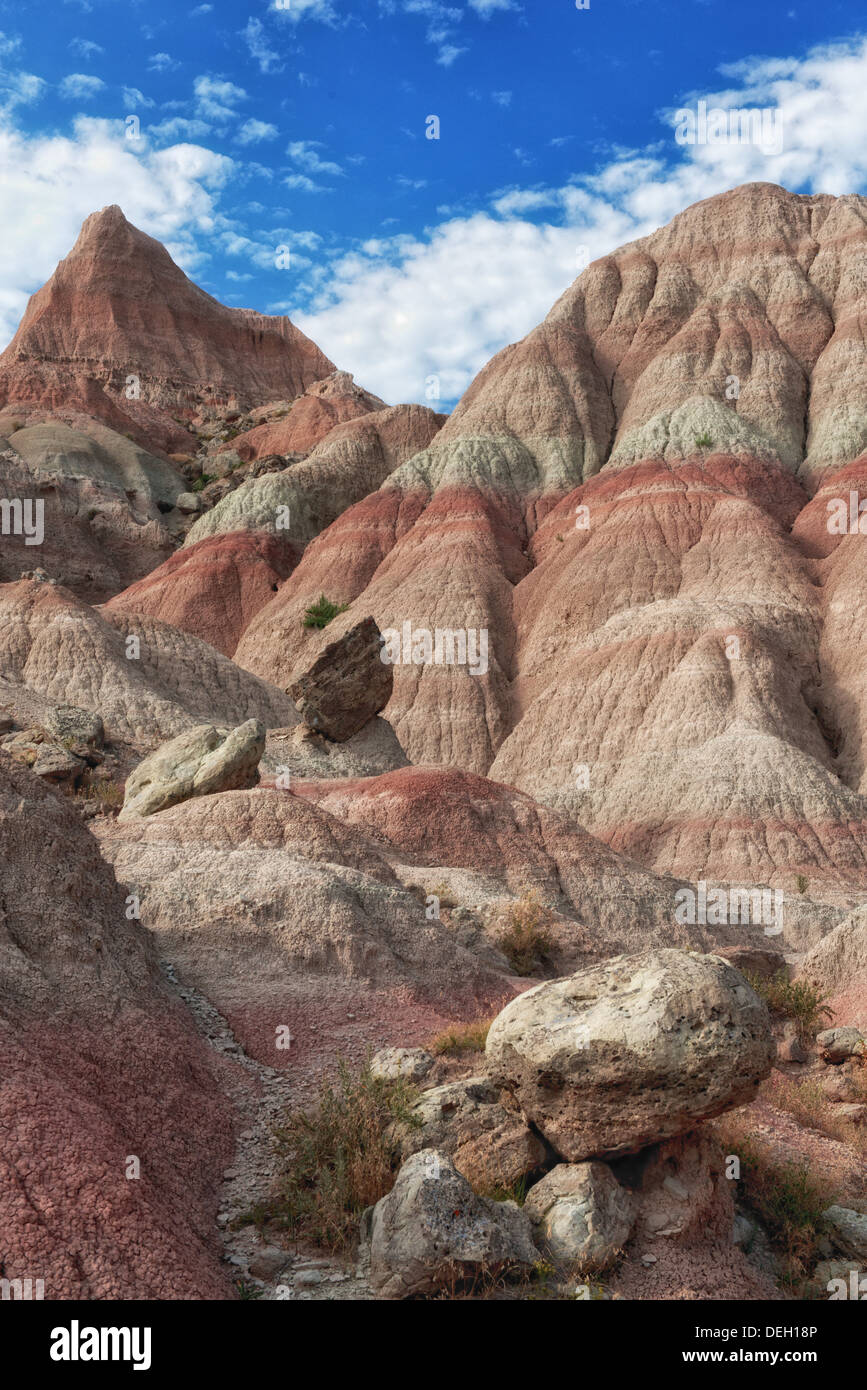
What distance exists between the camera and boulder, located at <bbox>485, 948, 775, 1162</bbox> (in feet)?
24.5

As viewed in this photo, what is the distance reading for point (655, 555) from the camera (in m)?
49.1

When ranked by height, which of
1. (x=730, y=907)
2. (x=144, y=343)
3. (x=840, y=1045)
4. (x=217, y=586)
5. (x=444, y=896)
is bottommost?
(x=840, y=1045)

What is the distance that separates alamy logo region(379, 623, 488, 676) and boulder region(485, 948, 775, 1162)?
134 feet

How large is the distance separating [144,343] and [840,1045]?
89.2m

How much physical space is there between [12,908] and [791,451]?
5224cm

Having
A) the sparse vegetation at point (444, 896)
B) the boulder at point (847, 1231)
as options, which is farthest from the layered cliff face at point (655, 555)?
the boulder at point (847, 1231)

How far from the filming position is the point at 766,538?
1877 inches

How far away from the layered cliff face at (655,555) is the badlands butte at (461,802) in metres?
0.20

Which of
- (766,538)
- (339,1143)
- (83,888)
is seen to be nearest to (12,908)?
(83,888)

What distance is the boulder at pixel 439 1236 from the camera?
6.75 meters

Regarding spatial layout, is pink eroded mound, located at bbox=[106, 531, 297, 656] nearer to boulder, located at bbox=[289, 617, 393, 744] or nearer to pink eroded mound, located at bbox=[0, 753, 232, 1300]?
boulder, located at bbox=[289, 617, 393, 744]

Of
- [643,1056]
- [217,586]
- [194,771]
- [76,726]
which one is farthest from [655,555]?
[643,1056]

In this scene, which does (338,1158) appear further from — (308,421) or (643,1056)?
(308,421)
